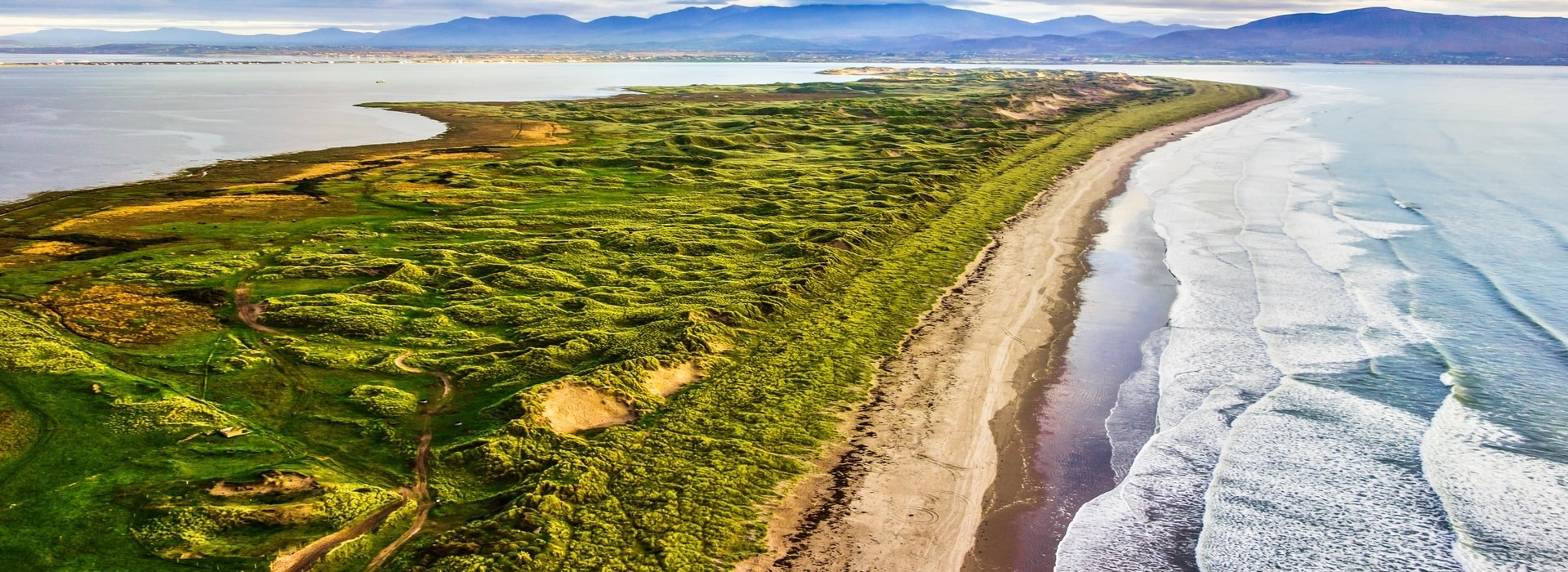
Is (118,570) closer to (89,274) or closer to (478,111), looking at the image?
(89,274)

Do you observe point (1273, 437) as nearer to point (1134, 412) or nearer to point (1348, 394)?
point (1134, 412)

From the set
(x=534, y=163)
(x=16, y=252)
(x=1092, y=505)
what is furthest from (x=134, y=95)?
(x=1092, y=505)

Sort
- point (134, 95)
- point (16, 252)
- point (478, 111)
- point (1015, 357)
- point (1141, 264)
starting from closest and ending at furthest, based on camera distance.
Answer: point (1015, 357)
point (16, 252)
point (1141, 264)
point (478, 111)
point (134, 95)

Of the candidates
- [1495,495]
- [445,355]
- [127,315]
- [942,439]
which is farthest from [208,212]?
[1495,495]

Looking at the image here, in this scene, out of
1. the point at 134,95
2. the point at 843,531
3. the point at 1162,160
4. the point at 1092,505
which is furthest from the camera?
the point at 134,95

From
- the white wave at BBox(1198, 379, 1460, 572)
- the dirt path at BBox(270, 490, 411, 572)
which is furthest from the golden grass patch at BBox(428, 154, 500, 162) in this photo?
the white wave at BBox(1198, 379, 1460, 572)

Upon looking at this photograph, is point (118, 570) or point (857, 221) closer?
point (118, 570)
